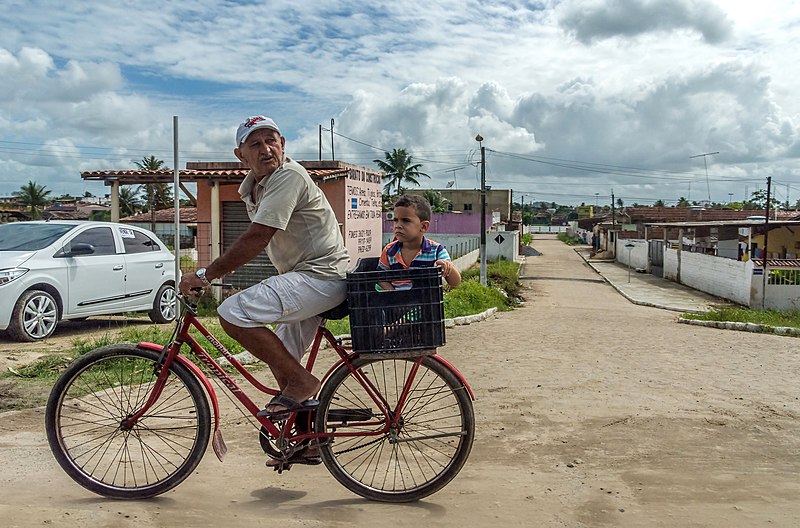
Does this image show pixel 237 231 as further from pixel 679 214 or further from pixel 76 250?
pixel 679 214

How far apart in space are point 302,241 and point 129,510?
1562 millimetres

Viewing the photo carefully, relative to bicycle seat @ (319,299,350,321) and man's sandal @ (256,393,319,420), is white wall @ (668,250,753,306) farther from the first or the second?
man's sandal @ (256,393,319,420)

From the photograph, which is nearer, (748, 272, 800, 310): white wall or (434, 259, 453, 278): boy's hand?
(434, 259, 453, 278): boy's hand

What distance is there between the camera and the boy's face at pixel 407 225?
4184 mm

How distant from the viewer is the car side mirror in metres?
9.42

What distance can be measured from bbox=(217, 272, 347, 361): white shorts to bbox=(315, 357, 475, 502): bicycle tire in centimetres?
36

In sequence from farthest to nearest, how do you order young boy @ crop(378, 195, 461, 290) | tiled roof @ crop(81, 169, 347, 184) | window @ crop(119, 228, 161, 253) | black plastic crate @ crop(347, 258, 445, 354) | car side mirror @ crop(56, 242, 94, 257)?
tiled roof @ crop(81, 169, 347, 184) → window @ crop(119, 228, 161, 253) → car side mirror @ crop(56, 242, 94, 257) → young boy @ crop(378, 195, 461, 290) → black plastic crate @ crop(347, 258, 445, 354)

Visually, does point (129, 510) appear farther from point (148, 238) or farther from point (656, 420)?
point (148, 238)

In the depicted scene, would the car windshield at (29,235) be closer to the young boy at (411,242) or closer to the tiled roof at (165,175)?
the tiled roof at (165,175)

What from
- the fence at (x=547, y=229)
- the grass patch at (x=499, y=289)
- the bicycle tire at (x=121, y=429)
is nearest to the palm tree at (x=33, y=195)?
the grass patch at (x=499, y=289)

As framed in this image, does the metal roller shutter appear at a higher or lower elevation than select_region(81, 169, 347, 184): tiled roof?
lower

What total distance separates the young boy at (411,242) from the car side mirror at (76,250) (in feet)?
21.3

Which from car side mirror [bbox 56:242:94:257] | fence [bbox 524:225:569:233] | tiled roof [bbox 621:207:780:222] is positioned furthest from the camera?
fence [bbox 524:225:569:233]

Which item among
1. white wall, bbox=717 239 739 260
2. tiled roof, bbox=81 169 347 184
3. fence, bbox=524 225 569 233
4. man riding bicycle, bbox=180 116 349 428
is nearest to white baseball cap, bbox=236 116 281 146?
man riding bicycle, bbox=180 116 349 428
